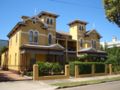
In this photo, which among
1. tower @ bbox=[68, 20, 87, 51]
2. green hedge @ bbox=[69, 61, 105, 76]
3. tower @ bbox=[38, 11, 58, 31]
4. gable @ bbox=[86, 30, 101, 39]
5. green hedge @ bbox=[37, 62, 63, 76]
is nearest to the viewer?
green hedge @ bbox=[37, 62, 63, 76]

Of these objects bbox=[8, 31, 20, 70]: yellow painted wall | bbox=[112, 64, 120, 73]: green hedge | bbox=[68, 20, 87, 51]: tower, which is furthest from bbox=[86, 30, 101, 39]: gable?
bbox=[8, 31, 20, 70]: yellow painted wall

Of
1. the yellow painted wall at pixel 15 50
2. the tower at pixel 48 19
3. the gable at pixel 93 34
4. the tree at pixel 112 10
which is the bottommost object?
the yellow painted wall at pixel 15 50

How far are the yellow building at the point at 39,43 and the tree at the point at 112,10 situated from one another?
614 inches

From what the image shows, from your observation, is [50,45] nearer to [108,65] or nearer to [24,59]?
[24,59]

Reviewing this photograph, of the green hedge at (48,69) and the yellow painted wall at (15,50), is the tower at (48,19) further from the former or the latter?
the green hedge at (48,69)

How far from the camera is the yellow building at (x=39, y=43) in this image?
34.1 m

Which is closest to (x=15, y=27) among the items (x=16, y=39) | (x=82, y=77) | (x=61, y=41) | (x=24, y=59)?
(x=16, y=39)

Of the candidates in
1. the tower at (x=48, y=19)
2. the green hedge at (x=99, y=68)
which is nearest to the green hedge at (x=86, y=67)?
the green hedge at (x=99, y=68)

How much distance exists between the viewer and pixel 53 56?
121 feet

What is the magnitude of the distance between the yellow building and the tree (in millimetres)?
15607

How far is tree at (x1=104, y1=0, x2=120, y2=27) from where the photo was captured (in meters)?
19.0

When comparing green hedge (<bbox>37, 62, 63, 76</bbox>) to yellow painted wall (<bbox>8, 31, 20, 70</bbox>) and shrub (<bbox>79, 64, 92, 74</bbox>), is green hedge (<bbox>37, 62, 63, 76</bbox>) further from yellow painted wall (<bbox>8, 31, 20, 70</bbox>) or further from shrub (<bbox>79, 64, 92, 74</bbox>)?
yellow painted wall (<bbox>8, 31, 20, 70</bbox>)

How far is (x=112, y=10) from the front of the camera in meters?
19.4

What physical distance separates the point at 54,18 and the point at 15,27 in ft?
23.2
